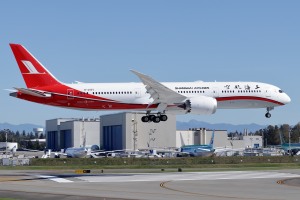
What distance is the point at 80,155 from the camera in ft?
521

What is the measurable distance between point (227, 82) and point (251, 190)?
24.9 m

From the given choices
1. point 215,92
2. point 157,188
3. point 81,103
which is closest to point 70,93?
point 81,103

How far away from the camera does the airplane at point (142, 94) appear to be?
7094cm

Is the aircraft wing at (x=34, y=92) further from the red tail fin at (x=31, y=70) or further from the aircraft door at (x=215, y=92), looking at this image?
the aircraft door at (x=215, y=92)

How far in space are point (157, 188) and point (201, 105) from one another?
1962cm

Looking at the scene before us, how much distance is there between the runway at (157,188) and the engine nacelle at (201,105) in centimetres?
760

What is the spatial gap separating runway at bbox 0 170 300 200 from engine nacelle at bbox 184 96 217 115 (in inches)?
299

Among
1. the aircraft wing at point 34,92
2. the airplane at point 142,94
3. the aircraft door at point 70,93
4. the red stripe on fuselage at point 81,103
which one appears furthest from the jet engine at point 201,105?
the aircraft wing at point 34,92

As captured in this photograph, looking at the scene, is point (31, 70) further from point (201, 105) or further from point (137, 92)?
point (201, 105)

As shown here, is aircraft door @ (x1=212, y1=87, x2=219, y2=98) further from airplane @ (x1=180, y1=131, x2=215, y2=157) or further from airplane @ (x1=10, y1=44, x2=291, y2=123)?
airplane @ (x1=180, y1=131, x2=215, y2=157)

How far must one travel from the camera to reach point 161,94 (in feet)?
233

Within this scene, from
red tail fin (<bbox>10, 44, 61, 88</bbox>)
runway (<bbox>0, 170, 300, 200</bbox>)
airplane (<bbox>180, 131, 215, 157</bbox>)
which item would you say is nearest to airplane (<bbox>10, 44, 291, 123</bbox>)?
red tail fin (<bbox>10, 44, 61, 88</bbox>)

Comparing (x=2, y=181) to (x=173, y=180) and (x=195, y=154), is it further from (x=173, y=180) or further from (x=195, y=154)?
(x=195, y=154)

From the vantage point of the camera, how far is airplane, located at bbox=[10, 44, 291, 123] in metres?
70.9
